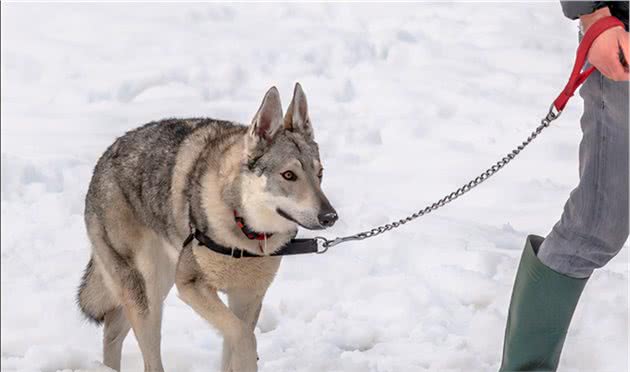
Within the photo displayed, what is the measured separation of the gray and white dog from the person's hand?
1.25m

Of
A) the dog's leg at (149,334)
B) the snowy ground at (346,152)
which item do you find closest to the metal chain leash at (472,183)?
the snowy ground at (346,152)

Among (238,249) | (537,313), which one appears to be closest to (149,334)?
(238,249)

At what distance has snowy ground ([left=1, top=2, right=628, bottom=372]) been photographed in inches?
209

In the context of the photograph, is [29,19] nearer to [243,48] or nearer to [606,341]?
[243,48]

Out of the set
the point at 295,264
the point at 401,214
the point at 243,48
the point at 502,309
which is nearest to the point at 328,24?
the point at 243,48

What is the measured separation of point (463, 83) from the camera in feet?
34.0

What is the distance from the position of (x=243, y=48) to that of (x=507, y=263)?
530cm

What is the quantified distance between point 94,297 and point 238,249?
44.2 inches

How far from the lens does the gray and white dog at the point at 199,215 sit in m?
4.34

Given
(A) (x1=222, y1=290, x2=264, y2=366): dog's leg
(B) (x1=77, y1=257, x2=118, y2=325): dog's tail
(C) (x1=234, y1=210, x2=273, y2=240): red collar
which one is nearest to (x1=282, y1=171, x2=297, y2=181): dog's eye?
(C) (x1=234, y1=210, x2=273, y2=240): red collar

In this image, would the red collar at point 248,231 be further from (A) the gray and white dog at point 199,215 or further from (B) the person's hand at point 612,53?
(B) the person's hand at point 612,53

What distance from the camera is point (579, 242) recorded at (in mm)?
3533

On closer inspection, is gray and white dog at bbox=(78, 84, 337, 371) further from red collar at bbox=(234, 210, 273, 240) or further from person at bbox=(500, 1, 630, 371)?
person at bbox=(500, 1, 630, 371)

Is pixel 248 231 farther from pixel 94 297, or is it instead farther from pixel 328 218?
pixel 94 297
